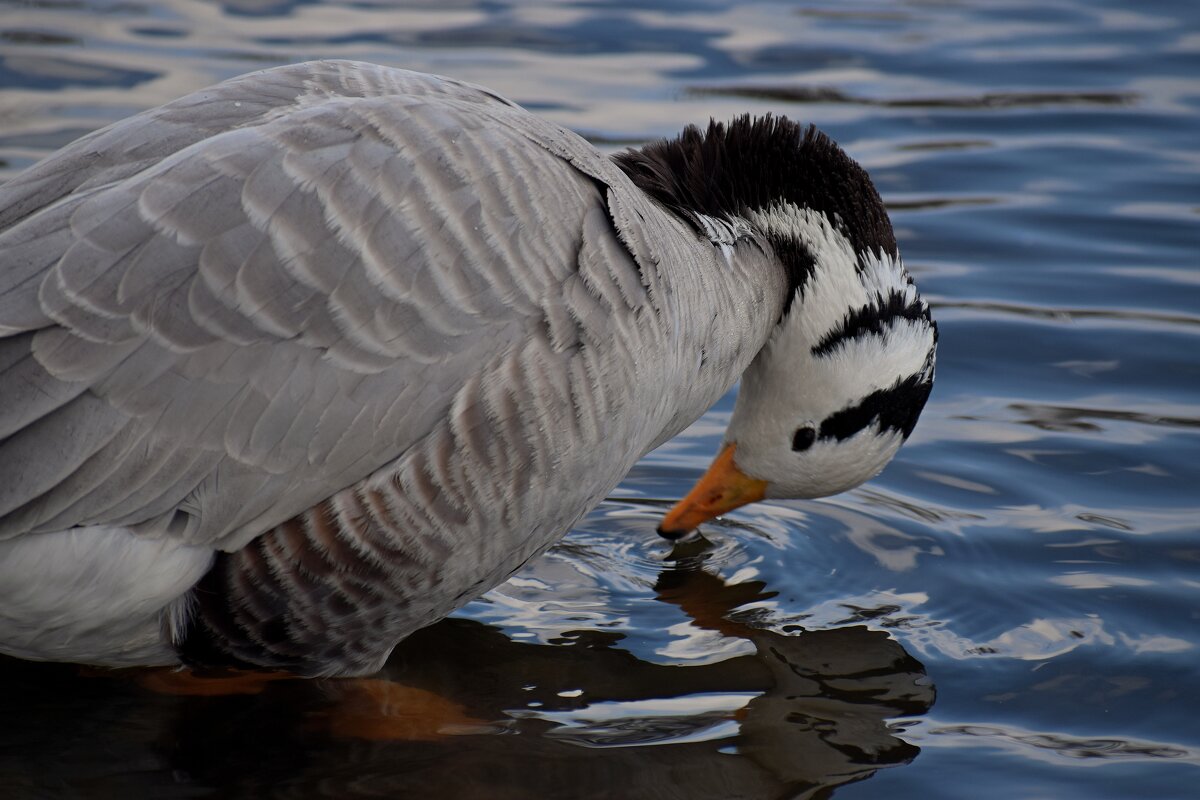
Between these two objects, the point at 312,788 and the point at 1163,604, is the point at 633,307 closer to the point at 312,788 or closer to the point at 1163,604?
the point at 312,788

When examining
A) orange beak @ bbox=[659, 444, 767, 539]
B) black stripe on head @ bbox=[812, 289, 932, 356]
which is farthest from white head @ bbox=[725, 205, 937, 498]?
orange beak @ bbox=[659, 444, 767, 539]

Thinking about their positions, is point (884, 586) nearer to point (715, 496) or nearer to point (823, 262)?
point (715, 496)

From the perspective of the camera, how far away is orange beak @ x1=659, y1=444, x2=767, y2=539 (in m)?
6.58

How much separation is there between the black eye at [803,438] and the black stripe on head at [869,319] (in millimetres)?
324

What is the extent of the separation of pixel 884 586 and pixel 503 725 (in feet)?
6.20

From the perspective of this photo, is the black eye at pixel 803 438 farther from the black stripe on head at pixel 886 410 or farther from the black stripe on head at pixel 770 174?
the black stripe on head at pixel 770 174

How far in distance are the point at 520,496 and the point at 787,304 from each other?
1.66 m

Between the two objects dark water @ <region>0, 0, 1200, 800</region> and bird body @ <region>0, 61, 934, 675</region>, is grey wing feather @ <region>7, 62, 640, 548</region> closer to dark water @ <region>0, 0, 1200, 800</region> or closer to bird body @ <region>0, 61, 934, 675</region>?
bird body @ <region>0, 61, 934, 675</region>

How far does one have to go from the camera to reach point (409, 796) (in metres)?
5.12

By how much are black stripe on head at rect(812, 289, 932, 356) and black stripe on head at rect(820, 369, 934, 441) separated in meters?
0.23

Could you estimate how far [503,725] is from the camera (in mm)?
5562

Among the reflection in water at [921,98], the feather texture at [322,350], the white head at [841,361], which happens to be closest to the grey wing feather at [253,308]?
the feather texture at [322,350]

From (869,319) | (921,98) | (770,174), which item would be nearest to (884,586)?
(869,319)

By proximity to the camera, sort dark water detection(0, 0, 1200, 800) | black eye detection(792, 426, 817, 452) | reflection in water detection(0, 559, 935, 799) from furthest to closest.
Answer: black eye detection(792, 426, 817, 452) → dark water detection(0, 0, 1200, 800) → reflection in water detection(0, 559, 935, 799)
